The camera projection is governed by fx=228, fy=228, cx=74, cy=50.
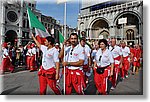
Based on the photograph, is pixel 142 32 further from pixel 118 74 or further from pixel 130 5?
pixel 118 74

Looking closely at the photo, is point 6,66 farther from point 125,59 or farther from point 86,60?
point 125,59

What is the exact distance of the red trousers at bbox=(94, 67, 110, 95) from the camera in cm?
334

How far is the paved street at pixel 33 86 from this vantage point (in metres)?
3.41

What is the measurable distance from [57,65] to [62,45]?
0.32 metres

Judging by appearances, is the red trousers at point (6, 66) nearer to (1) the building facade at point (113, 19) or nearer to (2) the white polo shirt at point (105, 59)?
(1) the building facade at point (113, 19)

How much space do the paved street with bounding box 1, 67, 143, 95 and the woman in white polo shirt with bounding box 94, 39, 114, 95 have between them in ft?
0.42

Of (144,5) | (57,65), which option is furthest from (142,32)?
(57,65)

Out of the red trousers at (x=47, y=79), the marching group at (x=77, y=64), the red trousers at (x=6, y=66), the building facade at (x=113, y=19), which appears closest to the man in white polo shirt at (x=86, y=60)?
the marching group at (x=77, y=64)

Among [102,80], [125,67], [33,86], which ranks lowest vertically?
[33,86]

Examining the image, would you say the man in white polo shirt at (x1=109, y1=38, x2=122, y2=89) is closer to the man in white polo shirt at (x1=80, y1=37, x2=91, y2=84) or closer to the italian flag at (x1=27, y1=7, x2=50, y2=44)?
the man in white polo shirt at (x1=80, y1=37, x2=91, y2=84)

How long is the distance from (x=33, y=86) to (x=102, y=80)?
3.42ft

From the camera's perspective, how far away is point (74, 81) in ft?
10.5

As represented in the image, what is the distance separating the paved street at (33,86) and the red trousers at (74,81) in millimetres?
123

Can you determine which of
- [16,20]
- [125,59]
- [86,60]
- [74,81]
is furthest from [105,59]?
[16,20]
